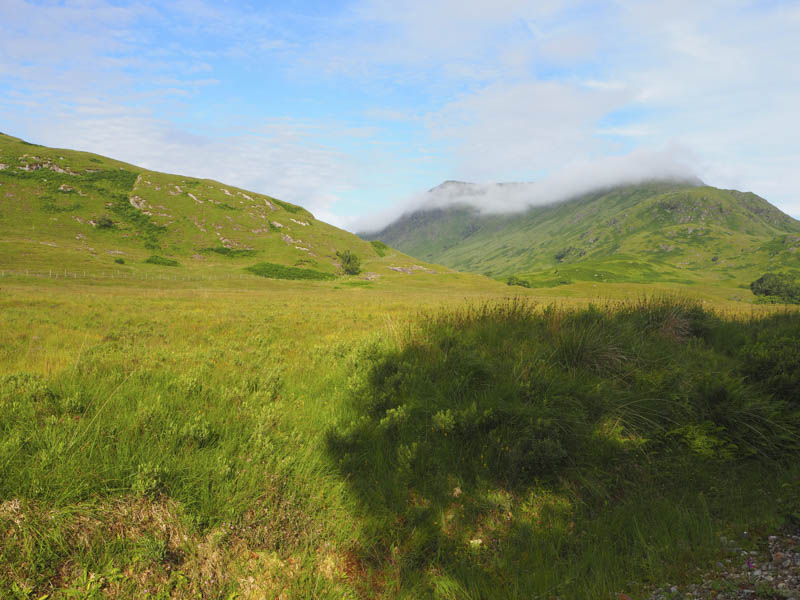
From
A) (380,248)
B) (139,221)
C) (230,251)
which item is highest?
(380,248)

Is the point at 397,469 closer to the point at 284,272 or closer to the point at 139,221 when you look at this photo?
the point at 284,272

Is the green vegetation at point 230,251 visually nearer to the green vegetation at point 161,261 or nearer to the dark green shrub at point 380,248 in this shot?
the green vegetation at point 161,261

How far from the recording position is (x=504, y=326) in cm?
895

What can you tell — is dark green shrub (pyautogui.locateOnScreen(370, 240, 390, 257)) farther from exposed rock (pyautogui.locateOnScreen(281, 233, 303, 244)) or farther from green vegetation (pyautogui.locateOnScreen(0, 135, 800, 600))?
green vegetation (pyautogui.locateOnScreen(0, 135, 800, 600))

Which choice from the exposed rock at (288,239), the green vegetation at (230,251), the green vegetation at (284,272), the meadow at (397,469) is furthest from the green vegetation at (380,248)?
the meadow at (397,469)

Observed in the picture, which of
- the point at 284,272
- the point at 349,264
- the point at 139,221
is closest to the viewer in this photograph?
the point at 284,272

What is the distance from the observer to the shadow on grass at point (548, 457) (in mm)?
3516

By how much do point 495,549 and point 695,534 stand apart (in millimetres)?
2091

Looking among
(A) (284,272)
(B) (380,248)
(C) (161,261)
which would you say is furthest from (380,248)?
(C) (161,261)

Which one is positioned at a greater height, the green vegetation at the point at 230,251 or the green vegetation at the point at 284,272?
the green vegetation at the point at 230,251

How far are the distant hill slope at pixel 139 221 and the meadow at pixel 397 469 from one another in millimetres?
66290

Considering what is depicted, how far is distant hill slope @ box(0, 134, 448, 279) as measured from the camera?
73812 mm

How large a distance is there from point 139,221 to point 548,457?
112958 mm

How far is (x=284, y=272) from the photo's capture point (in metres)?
Result: 82.6
